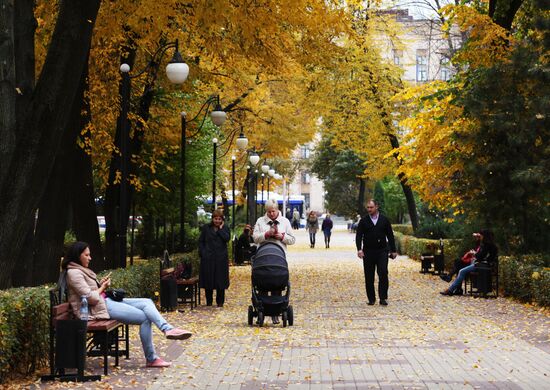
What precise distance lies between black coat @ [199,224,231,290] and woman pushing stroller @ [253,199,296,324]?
289 centimetres

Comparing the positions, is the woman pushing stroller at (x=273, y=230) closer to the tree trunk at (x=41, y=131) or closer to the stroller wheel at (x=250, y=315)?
the stroller wheel at (x=250, y=315)

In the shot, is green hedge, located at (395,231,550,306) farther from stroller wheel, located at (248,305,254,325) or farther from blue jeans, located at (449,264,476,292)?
stroller wheel, located at (248,305,254,325)

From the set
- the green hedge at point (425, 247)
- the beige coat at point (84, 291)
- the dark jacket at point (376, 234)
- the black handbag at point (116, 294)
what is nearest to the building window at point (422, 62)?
the green hedge at point (425, 247)

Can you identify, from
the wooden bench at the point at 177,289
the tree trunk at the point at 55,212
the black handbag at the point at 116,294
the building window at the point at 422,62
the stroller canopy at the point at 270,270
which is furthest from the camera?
the building window at the point at 422,62

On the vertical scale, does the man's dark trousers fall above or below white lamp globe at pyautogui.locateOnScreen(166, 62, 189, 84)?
below

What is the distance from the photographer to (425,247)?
33844mm

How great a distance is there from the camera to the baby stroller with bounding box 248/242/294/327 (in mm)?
15367

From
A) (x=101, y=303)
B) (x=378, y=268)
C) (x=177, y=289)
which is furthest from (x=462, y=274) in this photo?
(x=101, y=303)

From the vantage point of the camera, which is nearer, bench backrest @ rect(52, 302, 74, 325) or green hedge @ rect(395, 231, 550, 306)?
bench backrest @ rect(52, 302, 74, 325)

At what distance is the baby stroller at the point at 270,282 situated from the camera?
15.4 meters

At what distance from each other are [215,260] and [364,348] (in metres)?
6.79

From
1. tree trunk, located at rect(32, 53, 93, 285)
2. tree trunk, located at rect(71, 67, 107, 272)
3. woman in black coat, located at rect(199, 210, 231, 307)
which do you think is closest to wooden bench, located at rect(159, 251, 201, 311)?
woman in black coat, located at rect(199, 210, 231, 307)

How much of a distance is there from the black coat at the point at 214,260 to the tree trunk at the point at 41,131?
7086 millimetres

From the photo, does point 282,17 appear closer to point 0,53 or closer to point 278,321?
point 278,321
